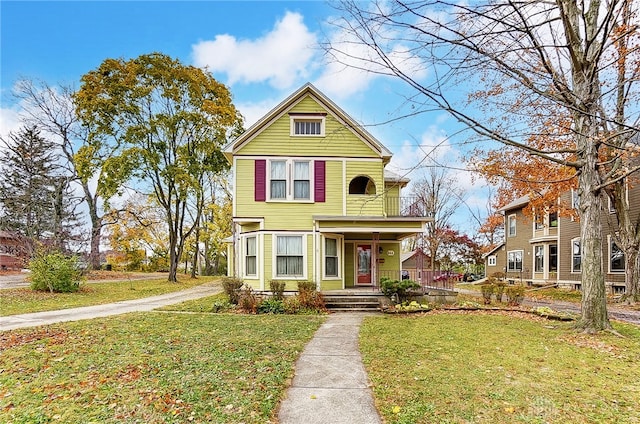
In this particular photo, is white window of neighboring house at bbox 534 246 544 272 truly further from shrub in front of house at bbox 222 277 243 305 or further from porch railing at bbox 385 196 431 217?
shrub in front of house at bbox 222 277 243 305

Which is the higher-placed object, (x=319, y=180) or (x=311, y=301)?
(x=319, y=180)

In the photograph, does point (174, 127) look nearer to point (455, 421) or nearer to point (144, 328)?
point (144, 328)

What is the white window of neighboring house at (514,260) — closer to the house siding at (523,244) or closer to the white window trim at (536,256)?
the house siding at (523,244)

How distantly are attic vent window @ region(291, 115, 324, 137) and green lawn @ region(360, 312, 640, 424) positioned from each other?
912 centimetres

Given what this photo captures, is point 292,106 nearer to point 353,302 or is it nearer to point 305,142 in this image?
point 305,142

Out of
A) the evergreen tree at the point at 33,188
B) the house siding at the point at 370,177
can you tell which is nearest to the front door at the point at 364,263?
the house siding at the point at 370,177

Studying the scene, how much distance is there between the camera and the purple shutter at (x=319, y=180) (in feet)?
52.1

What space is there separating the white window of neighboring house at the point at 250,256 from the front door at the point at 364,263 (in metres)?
4.42

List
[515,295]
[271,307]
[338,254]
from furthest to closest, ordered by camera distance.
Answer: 1. [338,254]
2. [515,295]
3. [271,307]

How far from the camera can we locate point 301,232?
15531mm

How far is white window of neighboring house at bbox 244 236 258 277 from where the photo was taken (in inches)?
621

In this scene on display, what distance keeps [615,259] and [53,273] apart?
27.3m

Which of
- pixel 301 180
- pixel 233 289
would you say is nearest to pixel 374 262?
pixel 301 180

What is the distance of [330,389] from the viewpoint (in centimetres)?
520
